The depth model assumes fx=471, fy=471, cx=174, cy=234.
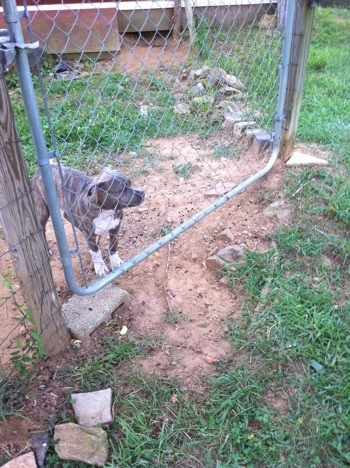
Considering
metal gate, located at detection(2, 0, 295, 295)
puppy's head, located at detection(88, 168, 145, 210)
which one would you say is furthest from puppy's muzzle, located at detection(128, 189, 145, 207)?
metal gate, located at detection(2, 0, 295, 295)

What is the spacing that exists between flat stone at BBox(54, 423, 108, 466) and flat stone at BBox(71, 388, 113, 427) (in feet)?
0.21

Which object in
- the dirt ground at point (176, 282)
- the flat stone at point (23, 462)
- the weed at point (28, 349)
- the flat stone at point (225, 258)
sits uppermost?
the weed at point (28, 349)

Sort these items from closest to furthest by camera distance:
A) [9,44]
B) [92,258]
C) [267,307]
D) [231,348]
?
1. [9,44]
2. [231,348]
3. [267,307]
4. [92,258]

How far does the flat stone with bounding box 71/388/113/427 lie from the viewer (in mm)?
2100

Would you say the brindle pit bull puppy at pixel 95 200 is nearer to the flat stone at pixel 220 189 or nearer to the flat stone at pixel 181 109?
the flat stone at pixel 220 189

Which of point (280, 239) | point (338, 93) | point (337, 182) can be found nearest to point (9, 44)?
point (280, 239)

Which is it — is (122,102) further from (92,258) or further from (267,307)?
(267,307)

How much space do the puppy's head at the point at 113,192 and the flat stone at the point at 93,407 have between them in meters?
0.99

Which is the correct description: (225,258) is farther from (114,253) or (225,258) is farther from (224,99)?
(224,99)

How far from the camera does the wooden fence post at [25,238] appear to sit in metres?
1.77

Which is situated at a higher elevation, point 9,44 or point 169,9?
point 9,44

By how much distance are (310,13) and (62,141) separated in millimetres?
2595

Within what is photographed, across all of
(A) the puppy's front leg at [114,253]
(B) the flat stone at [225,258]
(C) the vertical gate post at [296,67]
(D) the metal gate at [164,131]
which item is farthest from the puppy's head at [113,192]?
(C) the vertical gate post at [296,67]

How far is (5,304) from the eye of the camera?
2744mm
